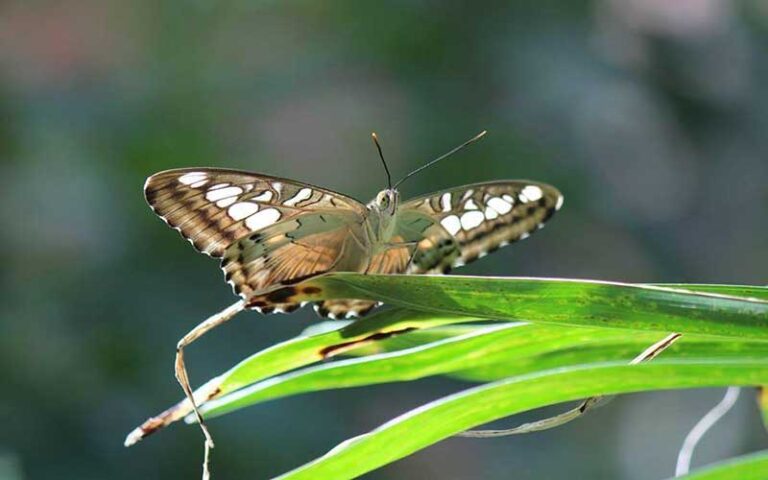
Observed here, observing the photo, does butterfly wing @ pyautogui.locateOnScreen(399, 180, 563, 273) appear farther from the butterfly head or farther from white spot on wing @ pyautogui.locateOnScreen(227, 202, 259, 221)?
white spot on wing @ pyautogui.locateOnScreen(227, 202, 259, 221)

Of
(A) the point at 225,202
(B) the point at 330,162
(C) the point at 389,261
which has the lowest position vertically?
(B) the point at 330,162

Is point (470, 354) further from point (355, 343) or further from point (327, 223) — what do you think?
point (327, 223)

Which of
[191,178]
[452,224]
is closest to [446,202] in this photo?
[452,224]

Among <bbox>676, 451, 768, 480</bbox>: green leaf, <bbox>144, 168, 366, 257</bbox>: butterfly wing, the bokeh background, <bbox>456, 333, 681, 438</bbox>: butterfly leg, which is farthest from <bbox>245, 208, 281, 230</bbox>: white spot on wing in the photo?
the bokeh background

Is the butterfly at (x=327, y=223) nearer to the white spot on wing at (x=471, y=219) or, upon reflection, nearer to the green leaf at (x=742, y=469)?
the white spot on wing at (x=471, y=219)

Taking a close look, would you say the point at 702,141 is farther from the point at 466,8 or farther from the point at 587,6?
the point at 466,8

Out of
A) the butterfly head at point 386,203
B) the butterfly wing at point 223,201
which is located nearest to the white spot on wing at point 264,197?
the butterfly wing at point 223,201
